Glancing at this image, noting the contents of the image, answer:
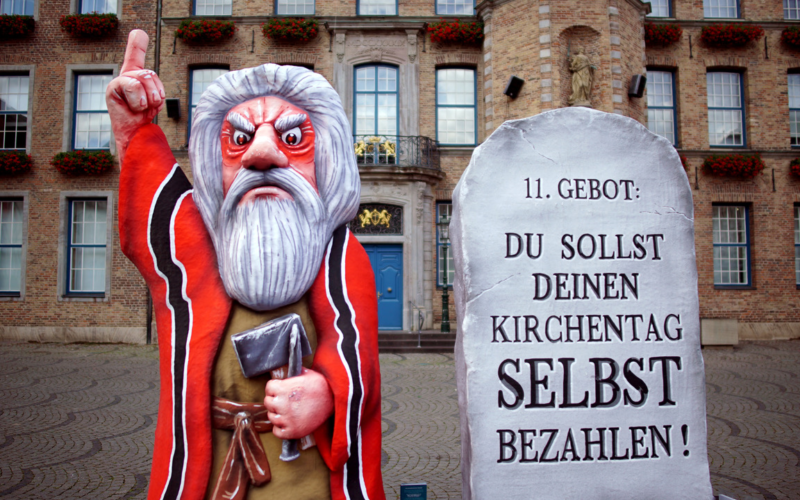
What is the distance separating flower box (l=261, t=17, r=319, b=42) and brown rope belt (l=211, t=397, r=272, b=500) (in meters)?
13.3

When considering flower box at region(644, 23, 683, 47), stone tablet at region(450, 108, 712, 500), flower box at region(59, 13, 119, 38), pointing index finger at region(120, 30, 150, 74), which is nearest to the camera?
pointing index finger at region(120, 30, 150, 74)

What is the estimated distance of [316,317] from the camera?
2.09 m

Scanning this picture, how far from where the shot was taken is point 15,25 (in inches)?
532

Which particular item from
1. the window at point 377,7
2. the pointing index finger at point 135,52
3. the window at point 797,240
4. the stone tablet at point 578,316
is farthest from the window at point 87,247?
the window at point 797,240

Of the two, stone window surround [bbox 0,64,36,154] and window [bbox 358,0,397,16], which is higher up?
window [bbox 358,0,397,16]

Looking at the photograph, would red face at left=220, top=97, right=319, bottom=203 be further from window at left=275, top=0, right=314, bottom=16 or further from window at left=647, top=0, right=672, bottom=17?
window at left=647, top=0, right=672, bottom=17

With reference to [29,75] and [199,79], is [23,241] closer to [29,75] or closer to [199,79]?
[29,75]

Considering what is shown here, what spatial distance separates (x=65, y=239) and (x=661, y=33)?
620 inches

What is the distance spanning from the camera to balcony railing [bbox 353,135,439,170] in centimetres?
1359

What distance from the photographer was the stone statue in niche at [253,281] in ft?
6.44

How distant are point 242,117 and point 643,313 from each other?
189 cm

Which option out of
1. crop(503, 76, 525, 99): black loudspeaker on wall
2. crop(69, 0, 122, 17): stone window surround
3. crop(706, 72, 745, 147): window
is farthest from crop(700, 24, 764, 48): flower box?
crop(69, 0, 122, 17): stone window surround

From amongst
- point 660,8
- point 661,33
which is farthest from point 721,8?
point 661,33

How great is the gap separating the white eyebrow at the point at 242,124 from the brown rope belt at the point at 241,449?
40.0 inches
